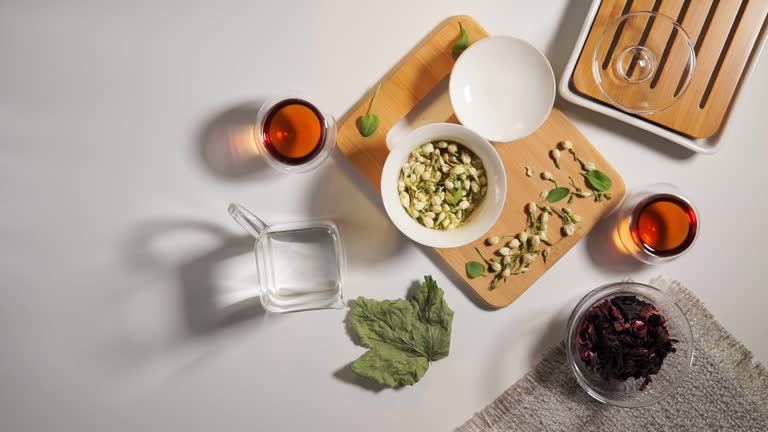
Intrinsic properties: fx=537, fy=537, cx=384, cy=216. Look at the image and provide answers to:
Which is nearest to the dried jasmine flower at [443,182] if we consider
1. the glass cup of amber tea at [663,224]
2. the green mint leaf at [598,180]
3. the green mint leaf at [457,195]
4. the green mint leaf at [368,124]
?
the green mint leaf at [457,195]

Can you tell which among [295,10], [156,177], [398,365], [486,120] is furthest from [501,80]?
[156,177]

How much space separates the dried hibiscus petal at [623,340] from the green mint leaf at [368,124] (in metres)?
0.59

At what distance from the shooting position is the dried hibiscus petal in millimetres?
1097

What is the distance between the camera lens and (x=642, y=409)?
3.89ft

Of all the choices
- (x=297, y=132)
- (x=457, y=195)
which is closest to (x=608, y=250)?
(x=457, y=195)

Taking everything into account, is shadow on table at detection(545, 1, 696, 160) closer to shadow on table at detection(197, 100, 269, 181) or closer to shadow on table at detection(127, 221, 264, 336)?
shadow on table at detection(197, 100, 269, 181)

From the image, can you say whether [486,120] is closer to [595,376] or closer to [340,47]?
[340,47]

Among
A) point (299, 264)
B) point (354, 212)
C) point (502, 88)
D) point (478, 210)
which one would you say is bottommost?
point (299, 264)

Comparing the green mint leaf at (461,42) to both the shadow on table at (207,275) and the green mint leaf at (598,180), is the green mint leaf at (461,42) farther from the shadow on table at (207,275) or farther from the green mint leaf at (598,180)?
the shadow on table at (207,275)

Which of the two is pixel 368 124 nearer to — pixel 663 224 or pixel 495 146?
pixel 495 146

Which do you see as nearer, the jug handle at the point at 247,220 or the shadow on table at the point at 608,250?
the jug handle at the point at 247,220

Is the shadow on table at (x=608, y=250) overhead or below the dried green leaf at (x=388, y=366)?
overhead

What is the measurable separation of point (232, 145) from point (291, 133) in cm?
16

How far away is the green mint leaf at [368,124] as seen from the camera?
1.09 m
